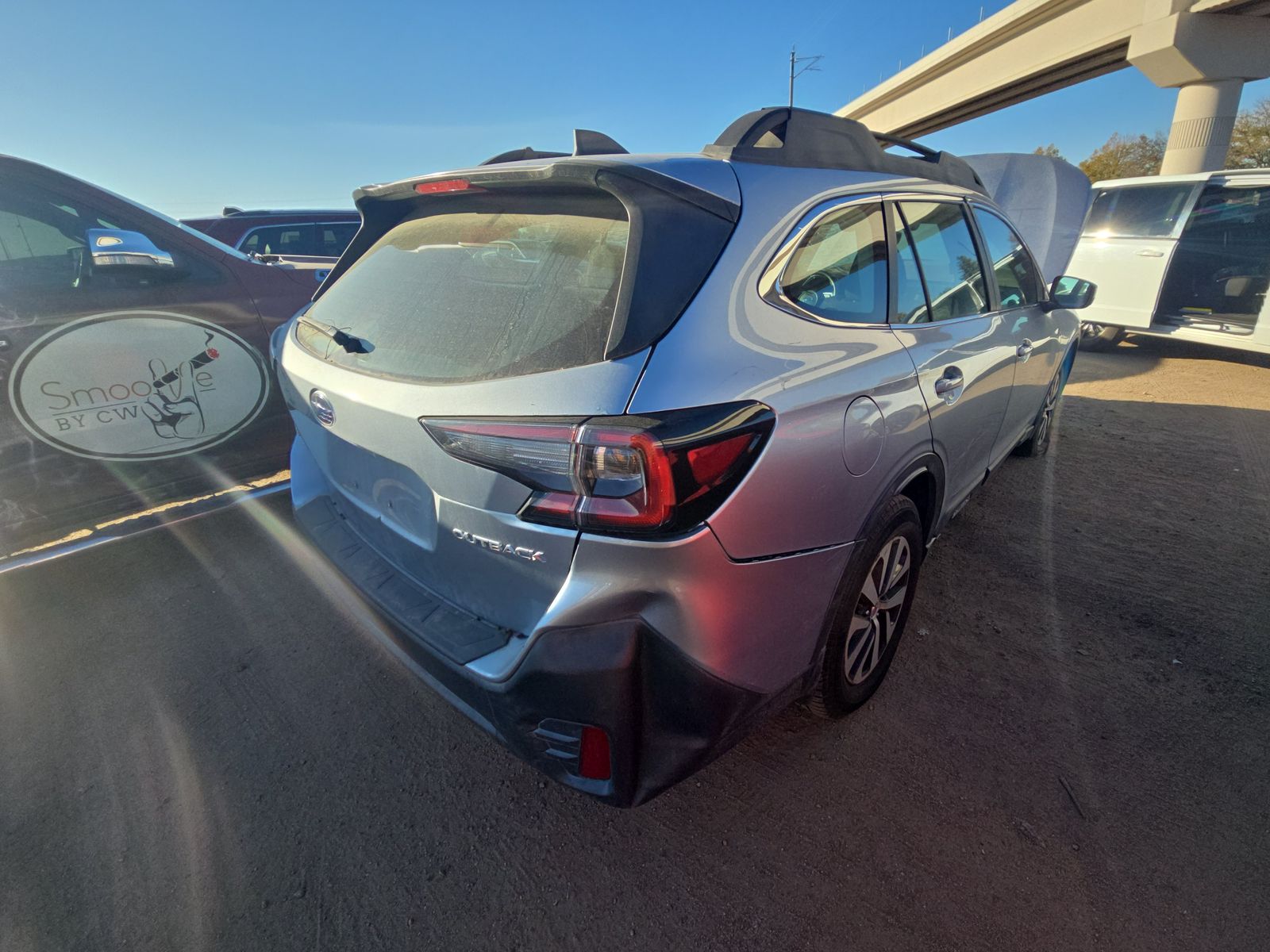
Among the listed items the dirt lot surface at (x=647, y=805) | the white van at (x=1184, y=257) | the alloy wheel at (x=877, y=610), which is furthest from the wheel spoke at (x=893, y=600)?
the white van at (x=1184, y=257)

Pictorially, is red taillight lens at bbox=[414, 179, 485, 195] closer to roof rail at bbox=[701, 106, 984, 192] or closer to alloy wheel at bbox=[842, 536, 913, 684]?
roof rail at bbox=[701, 106, 984, 192]

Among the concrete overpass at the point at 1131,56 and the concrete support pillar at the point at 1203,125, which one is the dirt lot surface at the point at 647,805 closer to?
the concrete overpass at the point at 1131,56

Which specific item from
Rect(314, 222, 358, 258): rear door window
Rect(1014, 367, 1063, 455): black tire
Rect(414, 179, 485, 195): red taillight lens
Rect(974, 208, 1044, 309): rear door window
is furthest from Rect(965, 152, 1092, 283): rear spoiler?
Rect(414, 179, 485, 195): red taillight lens

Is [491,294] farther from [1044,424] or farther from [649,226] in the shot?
[1044,424]

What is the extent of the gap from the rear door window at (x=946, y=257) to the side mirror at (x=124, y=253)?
11.0 feet

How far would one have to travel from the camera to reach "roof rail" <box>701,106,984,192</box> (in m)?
1.93

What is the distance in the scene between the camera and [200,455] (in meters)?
3.34

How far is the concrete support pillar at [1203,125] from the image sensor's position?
1820 cm

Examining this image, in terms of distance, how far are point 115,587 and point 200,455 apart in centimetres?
76

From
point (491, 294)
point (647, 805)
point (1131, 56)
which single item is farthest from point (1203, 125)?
point (647, 805)

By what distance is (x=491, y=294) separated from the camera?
1794 mm

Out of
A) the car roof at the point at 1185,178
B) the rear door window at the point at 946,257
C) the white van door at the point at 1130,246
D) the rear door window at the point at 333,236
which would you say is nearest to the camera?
the rear door window at the point at 946,257

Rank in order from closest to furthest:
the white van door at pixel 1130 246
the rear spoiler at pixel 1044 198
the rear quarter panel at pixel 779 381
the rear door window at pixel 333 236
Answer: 1. the rear quarter panel at pixel 779 381
2. the white van door at pixel 1130 246
3. the rear door window at pixel 333 236
4. the rear spoiler at pixel 1044 198

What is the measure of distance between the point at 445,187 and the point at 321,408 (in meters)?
0.79
